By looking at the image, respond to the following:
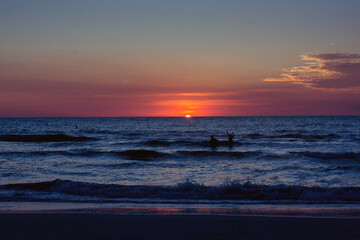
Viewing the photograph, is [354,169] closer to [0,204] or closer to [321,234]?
[321,234]

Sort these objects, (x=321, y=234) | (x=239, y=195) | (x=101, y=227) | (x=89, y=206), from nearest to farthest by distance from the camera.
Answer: (x=321, y=234) → (x=101, y=227) → (x=89, y=206) → (x=239, y=195)

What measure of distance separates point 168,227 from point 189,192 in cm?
501

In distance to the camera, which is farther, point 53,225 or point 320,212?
point 320,212

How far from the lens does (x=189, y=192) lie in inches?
506

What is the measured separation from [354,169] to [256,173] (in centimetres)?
569

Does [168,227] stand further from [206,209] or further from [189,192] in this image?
[189,192]

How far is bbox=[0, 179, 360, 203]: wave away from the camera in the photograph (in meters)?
12.0

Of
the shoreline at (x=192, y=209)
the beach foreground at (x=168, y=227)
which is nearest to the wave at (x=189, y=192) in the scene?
the shoreline at (x=192, y=209)

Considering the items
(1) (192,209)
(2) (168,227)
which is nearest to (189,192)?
(1) (192,209)

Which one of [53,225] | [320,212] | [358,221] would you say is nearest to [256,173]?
[320,212]

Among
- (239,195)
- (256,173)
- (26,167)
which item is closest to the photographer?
(239,195)

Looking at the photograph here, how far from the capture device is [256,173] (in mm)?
17984

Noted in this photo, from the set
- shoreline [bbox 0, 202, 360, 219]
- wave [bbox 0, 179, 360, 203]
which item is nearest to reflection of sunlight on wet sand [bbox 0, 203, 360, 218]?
shoreline [bbox 0, 202, 360, 219]

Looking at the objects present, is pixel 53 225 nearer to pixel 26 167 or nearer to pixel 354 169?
pixel 26 167
